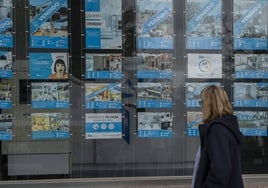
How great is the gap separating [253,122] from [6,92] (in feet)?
9.99

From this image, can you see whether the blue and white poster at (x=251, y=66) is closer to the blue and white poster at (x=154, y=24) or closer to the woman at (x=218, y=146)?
the blue and white poster at (x=154, y=24)

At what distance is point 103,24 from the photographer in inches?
255

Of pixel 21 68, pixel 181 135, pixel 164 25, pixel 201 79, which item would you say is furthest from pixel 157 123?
pixel 21 68

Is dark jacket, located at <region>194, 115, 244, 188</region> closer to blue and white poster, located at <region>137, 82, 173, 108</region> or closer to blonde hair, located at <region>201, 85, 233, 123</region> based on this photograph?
blonde hair, located at <region>201, 85, 233, 123</region>

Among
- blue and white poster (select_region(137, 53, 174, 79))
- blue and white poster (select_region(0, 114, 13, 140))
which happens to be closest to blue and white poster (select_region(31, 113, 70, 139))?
blue and white poster (select_region(0, 114, 13, 140))

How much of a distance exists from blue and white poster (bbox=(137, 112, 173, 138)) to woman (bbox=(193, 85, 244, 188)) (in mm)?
2814

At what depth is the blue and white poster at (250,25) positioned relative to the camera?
22.1 feet

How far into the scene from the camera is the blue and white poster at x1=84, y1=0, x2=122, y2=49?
21.2 ft

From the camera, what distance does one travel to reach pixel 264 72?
6809 mm

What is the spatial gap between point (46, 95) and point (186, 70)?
5.63ft

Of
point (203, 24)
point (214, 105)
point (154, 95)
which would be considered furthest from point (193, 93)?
point (214, 105)

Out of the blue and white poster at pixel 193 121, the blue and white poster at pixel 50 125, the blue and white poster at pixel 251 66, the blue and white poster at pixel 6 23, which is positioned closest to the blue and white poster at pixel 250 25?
the blue and white poster at pixel 251 66

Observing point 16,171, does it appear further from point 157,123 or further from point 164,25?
point 164,25

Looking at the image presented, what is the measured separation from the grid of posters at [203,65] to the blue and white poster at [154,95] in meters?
0.35
